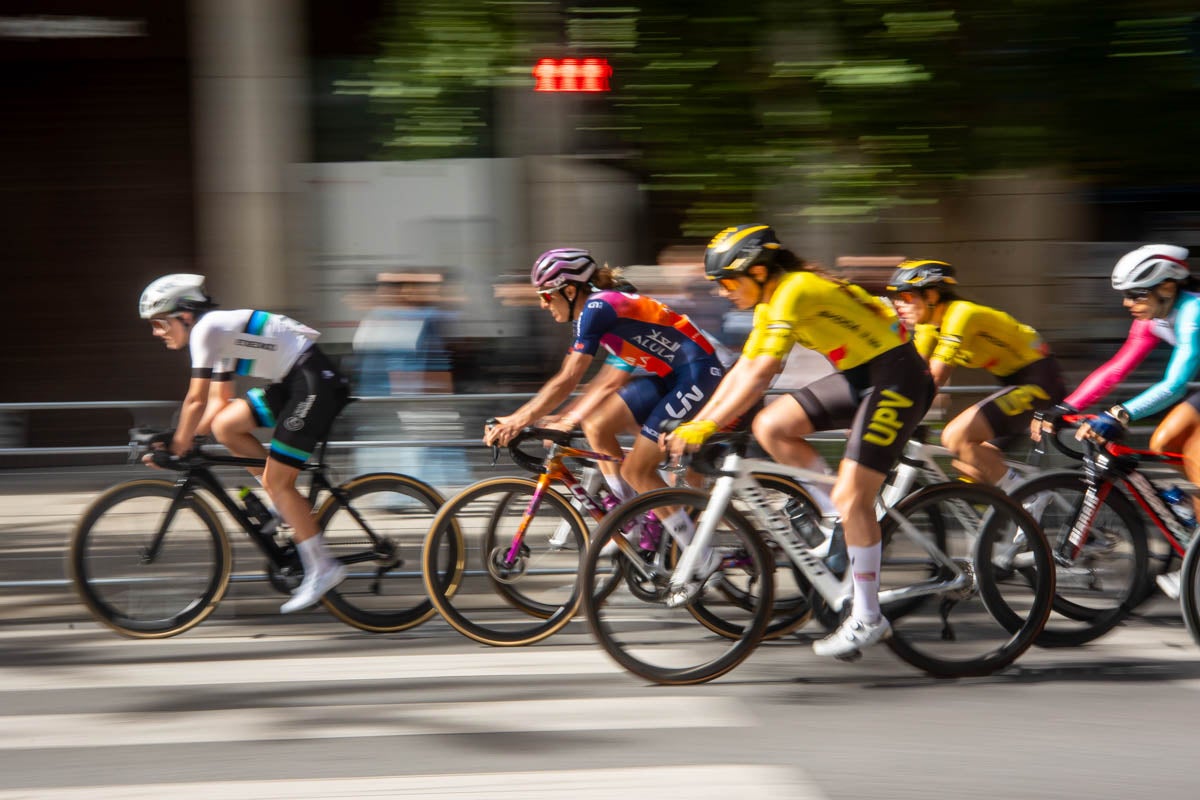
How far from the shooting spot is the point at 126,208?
12.1 metres

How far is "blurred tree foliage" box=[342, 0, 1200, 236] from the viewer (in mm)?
6285

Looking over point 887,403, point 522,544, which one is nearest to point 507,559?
point 522,544

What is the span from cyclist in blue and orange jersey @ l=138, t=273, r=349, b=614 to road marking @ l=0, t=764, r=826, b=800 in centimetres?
201

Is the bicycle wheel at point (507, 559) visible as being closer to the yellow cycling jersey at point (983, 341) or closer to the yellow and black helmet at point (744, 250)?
the yellow and black helmet at point (744, 250)

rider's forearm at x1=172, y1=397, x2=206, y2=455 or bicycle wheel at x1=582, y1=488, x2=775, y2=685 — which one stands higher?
rider's forearm at x1=172, y1=397, x2=206, y2=455

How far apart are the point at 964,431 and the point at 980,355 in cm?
41

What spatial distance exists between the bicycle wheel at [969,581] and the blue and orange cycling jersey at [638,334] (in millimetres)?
1393

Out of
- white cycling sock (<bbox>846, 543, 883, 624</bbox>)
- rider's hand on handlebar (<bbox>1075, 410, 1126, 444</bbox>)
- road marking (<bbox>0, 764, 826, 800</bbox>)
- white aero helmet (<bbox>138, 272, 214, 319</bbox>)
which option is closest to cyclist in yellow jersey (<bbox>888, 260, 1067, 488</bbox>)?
rider's hand on handlebar (<bbox>1075, 410, 1126, 444</bbox>)

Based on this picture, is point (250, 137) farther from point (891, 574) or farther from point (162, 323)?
point (891, 574)

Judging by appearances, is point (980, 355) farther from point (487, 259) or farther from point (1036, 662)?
point (487, 259)

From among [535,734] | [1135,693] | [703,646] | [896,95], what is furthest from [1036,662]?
[896,95]

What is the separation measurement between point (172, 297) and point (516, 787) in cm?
319

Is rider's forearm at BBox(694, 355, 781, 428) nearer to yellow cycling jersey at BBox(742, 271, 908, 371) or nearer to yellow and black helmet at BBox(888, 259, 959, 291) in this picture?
yellow cycling jersey at BBox(742, 271, 908, 371)

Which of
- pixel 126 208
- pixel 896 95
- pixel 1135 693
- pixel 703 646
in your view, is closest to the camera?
pixel 1135 693
